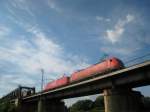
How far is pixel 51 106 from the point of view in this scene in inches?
2078

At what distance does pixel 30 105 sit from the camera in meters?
72.1

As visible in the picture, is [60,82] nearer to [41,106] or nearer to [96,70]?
[41,106]

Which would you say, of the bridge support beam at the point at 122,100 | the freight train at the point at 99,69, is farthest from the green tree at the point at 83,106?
the bridge support beam at the point at 122,100

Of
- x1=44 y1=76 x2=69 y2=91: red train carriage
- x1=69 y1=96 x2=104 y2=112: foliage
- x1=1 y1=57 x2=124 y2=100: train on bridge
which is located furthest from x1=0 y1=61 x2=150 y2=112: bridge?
x1=69 y1=96 x2=104 y2=112: foliage

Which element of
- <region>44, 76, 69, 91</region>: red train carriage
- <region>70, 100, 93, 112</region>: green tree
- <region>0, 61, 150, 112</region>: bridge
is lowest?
<region>70, 100, 93, 112</region>: green tree

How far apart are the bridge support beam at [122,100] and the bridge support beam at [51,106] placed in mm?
27463

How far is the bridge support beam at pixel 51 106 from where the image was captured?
52325mm

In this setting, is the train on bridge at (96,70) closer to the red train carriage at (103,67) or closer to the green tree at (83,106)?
the red train carriage at (103,67)

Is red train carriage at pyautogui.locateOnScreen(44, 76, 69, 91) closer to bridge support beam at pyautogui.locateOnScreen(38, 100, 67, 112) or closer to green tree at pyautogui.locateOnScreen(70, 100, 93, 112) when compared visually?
bridge support beam at pyautogui.locateOnScreen(38, 100, 67, 112)

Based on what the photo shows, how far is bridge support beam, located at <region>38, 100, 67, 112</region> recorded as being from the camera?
172ft

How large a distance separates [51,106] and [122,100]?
98.6 ft

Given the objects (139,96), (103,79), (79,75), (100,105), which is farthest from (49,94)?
(100,105)

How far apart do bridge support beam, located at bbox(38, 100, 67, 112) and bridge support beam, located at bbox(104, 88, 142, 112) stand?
90.1ft

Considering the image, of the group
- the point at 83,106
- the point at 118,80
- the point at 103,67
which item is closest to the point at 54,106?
the point at 103,67
